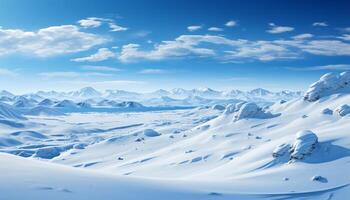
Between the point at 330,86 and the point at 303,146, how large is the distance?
64071mm

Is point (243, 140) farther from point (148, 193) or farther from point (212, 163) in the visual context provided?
point (148, 193)

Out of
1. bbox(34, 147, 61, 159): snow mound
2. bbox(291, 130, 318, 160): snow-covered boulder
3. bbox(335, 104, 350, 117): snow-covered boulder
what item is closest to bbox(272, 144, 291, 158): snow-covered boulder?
bbox(291, 130, 318, 160): snow-covered boulder

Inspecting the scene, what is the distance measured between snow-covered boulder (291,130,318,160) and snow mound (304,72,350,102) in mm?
59527

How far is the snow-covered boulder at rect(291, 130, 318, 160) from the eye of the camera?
3908cm

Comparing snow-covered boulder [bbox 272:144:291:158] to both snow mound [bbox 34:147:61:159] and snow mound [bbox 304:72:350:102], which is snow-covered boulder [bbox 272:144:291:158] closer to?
snow mound [bbox 304:72:350:102]

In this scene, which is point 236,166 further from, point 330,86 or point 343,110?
point 330,86

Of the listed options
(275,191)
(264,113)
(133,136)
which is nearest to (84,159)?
(133,136)

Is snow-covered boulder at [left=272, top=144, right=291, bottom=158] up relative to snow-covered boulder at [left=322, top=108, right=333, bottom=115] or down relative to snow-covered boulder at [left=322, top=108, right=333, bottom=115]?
down

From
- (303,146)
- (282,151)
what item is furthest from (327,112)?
(303,146)

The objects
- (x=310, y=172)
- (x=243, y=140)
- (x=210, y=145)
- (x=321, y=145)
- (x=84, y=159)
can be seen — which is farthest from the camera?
(x=84, y=159)

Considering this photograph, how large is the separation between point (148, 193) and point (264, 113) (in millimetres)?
84209

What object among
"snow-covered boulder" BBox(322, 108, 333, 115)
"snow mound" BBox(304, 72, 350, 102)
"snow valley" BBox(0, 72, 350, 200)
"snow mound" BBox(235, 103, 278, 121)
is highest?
"snow mound" BBox(304, 72, 350, 102)

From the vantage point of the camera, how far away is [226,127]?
99.5 m

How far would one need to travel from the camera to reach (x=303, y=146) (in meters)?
39.8
